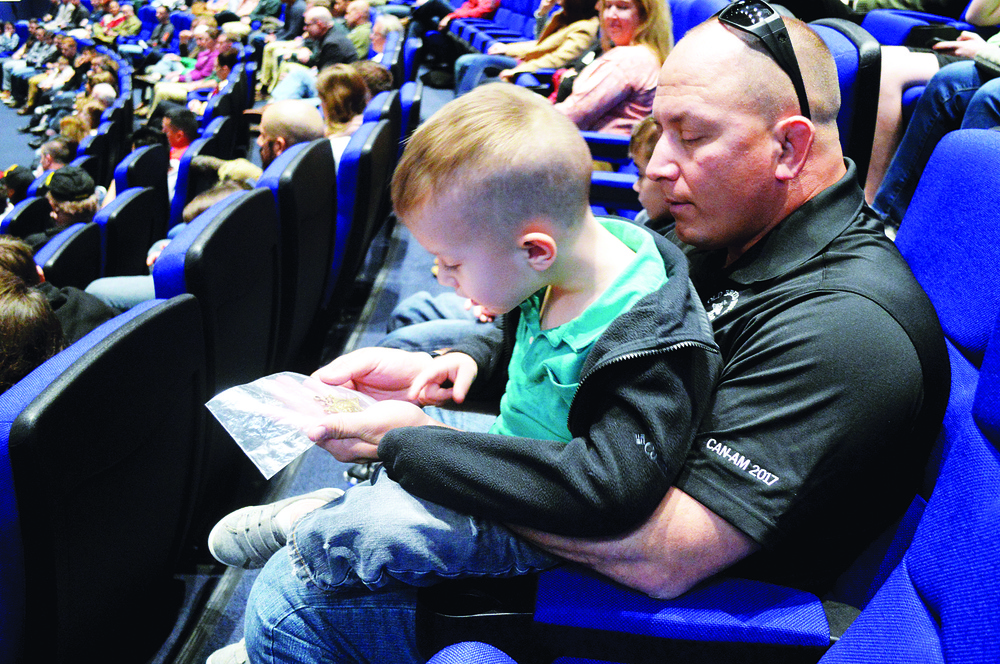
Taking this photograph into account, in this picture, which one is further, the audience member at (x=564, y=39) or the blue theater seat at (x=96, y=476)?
the audience member at (x=564, y=39)

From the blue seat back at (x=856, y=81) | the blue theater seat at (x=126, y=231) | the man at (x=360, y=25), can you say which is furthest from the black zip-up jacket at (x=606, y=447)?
the man at (x=360, y=25)

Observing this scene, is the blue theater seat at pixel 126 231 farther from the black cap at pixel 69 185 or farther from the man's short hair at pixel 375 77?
the man's short hair at pixel 375 77

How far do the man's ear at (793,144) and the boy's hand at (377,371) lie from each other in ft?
2.02

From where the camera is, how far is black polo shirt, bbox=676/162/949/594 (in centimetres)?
74

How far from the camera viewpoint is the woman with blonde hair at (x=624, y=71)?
234 centimetres

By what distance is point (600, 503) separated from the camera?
0.73m

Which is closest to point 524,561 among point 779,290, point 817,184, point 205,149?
point 779,290

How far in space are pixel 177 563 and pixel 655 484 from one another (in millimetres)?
989

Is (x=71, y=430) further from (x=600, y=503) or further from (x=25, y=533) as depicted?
(x=600, y=503)

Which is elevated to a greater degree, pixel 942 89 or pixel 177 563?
pixel 942 89

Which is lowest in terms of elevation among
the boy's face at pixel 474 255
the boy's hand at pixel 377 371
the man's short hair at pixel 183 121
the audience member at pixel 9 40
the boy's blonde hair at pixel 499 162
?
the audience member at pixel 9 40

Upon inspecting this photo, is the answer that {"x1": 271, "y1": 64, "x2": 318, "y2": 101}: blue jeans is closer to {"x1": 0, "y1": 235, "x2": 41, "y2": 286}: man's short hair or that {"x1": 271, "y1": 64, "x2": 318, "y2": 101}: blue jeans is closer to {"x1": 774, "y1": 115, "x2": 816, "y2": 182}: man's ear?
{"x1": 0, "y1": 235, "x2": 41, "y2": 286}: man's short hair

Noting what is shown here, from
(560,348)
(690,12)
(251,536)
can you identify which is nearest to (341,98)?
(690,12)

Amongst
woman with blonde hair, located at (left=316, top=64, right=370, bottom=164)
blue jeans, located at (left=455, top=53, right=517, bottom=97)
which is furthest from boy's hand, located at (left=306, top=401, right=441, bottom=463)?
blue jeans, located at (left=455, top=53, right=517, bottom=97)
